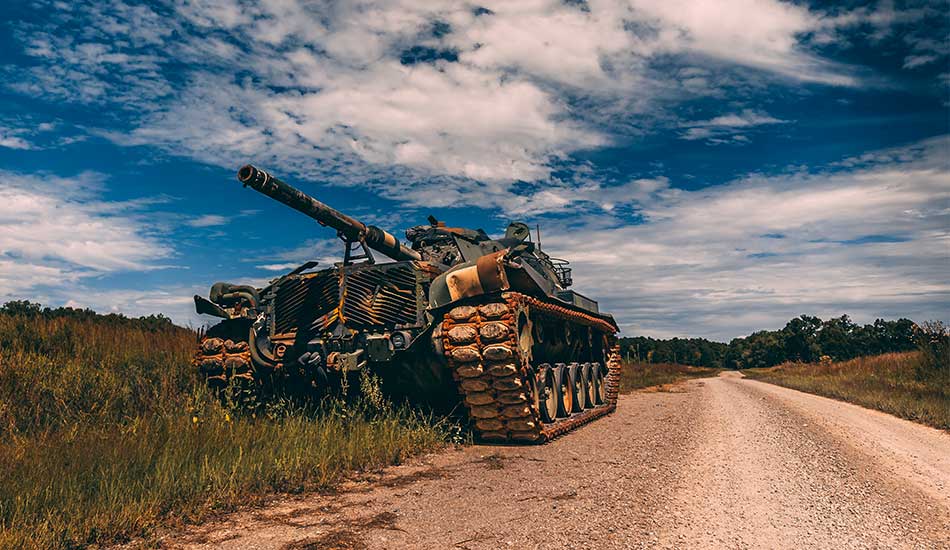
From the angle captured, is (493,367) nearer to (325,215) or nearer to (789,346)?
(325,215)

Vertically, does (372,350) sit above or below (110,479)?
above

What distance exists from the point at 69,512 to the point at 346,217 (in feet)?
17.1

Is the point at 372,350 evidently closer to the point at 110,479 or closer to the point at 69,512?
the point at 110,479

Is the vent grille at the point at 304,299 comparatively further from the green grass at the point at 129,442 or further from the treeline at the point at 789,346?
the treeline at the point at 789,346

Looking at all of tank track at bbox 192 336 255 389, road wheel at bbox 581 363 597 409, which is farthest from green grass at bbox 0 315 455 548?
road wheel at bbox 581 363 597 409

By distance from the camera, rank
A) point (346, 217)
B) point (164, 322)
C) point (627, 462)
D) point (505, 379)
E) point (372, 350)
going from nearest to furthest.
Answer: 1. point (627, 462)
2. point (505, 379)
3. point (372, 350)
4. point (346, 217)
5. point (164, 322)

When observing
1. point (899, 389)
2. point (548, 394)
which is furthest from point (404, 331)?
point (899, 389)

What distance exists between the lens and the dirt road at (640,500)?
3.96m

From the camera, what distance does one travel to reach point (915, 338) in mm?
19594

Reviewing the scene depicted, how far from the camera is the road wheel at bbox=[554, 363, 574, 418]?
982 cm

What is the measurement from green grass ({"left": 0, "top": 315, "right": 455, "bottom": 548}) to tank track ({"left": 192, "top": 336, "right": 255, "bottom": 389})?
0.29 meters

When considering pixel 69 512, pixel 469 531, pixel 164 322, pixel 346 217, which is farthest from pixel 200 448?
pixel 164 322

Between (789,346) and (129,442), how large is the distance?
231 ft

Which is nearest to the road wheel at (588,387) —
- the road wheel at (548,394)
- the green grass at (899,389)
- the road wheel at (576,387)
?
the road wheel at (576,387)
